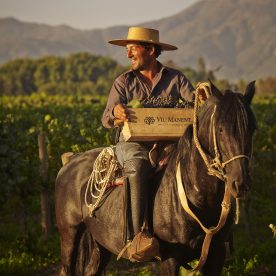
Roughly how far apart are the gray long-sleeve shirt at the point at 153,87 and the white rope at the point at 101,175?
48cm

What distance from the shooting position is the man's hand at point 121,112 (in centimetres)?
648

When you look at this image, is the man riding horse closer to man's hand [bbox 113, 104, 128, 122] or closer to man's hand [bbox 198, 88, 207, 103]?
man's hand [bbox 113, 104, 128, 122]

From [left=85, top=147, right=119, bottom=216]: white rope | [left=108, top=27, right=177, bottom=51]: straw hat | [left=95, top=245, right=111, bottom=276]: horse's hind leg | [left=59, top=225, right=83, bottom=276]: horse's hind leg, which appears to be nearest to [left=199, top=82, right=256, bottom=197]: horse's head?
[left=108, top=27, right=177, bottom=51]: straw hat

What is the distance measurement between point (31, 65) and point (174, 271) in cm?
19268

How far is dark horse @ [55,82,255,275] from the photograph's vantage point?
17.4 feet

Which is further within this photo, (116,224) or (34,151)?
(34,151)

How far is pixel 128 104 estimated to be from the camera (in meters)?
7.06

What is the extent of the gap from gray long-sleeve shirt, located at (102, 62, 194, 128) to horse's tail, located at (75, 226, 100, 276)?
5.77 ft

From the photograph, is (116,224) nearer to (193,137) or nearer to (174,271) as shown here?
(174,271)

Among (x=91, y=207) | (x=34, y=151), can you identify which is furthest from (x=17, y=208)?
(x=91, y=207)

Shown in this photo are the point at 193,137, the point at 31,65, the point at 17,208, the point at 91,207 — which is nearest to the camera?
the point at 193,137

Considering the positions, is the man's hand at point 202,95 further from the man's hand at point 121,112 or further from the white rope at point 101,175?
the white rope at point 101,175

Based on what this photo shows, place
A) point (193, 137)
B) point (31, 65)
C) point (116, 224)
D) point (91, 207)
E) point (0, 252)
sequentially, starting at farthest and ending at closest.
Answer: point (31, 65) < point (0, 252) < point (91, 207) < point (116, 224) < point (193, 137)

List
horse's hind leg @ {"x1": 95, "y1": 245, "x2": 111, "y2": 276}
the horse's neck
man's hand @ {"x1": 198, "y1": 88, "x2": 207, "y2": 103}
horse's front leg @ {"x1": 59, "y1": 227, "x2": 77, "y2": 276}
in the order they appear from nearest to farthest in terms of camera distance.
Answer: the horse's neck → man's hand @ {"x1": 198, "y1": 88, "x2": 207, "y2": 103} → horse's hind leg @ {"x1": 95, "y1": 245, "x2": 111, "y2": 276} → horse's front leg @ {"x1": 59, "y1": 227, "x2": 77, "y2": 276}
